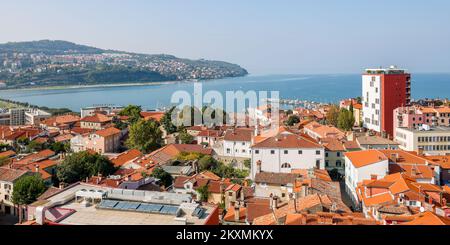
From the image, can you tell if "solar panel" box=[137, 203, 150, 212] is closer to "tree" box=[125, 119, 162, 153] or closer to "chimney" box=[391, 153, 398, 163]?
"chimney" box=[391, 153, 398, 163]

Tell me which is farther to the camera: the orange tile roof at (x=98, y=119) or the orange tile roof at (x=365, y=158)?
the orange tile roof at (x=98, y=119)

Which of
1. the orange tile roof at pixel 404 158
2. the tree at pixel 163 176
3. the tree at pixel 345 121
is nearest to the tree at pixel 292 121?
the tree at pixel 345 121

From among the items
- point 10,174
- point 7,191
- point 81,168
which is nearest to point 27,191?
point 7,191

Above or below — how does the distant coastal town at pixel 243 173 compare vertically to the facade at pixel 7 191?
above

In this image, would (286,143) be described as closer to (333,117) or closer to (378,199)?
(378,199)

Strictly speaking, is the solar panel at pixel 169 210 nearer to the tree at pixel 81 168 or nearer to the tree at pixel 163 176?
the tree at pixel 163 176

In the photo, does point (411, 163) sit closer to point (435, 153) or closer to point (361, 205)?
point (361, 205)

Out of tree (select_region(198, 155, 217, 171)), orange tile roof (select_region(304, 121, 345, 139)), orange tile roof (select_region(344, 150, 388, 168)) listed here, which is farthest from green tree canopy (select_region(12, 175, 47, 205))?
orange tile roof (select_region(304, 121, 345, 139))
